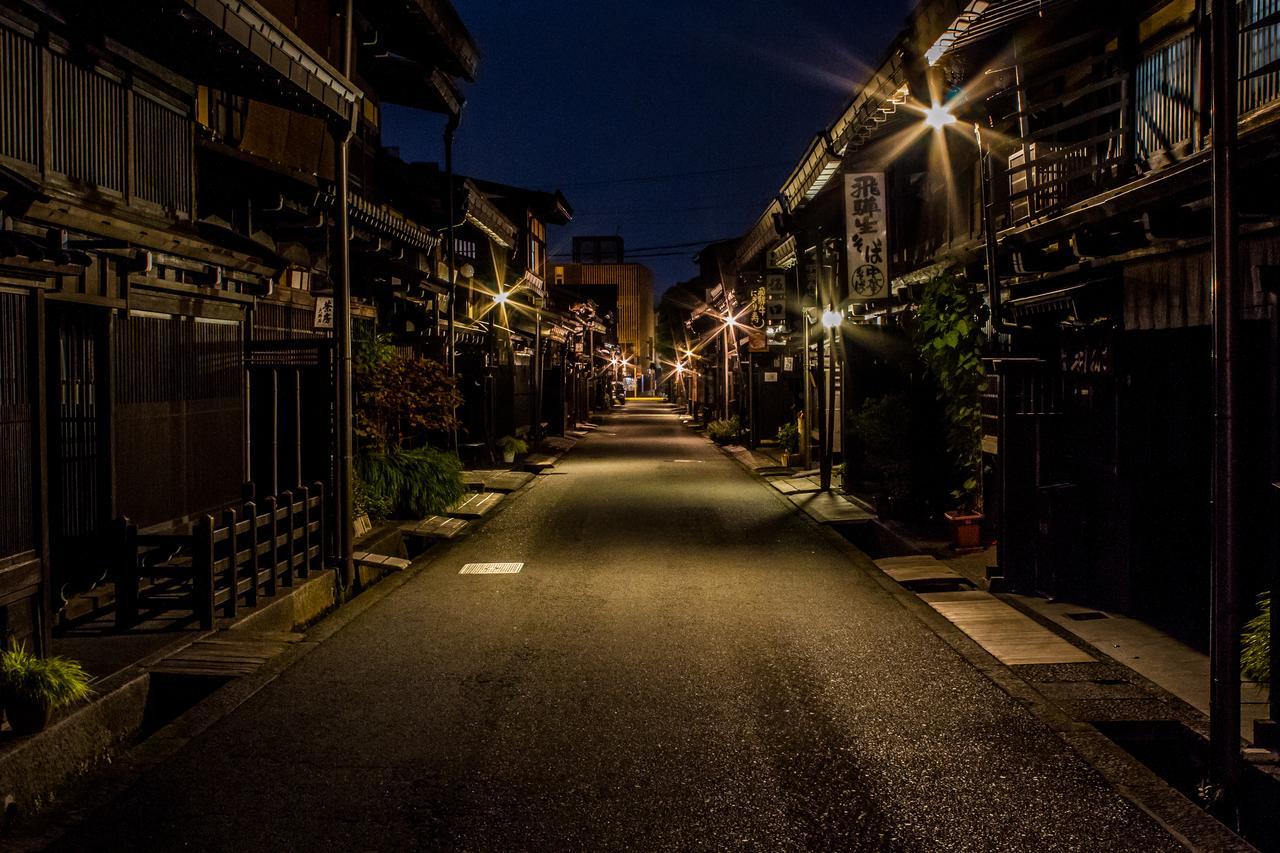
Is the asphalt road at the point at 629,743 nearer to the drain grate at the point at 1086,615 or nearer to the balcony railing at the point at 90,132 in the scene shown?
the drain grate at the point at 1086,615

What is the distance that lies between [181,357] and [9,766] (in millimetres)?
8337

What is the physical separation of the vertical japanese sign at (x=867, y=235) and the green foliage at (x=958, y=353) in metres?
6.00

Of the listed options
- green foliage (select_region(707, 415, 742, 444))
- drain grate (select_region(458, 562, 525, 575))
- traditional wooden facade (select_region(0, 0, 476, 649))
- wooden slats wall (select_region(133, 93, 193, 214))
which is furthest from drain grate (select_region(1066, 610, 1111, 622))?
green foliage (select_region(707, 415, 742, 444))

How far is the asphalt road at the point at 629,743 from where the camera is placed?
5902 millimetres

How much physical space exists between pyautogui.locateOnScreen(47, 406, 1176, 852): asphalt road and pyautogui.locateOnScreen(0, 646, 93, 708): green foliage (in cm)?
100

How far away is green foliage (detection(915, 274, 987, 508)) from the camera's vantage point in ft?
51.1

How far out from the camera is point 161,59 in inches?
525

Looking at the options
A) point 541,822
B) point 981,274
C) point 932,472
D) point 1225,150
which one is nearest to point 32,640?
point 541,822

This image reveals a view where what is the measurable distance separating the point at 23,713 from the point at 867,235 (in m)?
19.7

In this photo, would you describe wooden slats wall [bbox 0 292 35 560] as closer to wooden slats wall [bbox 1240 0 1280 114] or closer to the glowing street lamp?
wooden slats wall [bbox 1240 0 1280 114]

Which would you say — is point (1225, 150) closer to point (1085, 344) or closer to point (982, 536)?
point (1085, 344)

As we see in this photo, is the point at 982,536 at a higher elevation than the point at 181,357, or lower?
lower

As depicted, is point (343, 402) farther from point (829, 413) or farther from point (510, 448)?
point (510, 448)

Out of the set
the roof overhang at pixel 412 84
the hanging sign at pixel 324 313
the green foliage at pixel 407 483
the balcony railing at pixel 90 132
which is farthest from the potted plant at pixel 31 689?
the roof overhang at pixel 412 84
